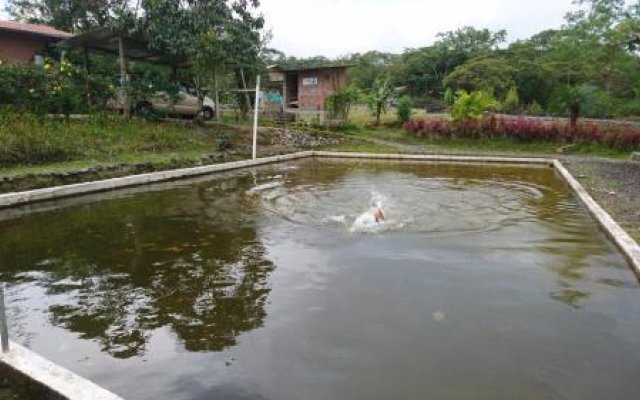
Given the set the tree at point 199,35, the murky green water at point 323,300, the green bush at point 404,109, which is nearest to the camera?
the murky green water at point 323,300

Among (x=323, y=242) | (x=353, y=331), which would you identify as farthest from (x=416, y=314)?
(x=323, y=242)

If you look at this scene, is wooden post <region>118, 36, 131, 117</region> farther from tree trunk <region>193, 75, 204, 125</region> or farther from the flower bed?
the flower bed

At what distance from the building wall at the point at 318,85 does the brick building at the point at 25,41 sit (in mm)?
12743

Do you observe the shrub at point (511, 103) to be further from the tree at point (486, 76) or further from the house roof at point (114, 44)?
the house roof at point (114, 44)

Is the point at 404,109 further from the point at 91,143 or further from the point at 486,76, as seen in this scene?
the point at 91,143

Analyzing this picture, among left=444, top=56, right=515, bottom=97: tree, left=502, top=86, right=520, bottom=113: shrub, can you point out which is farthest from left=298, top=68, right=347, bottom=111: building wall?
left=502, top=86, right=520, bottom=113: shrub

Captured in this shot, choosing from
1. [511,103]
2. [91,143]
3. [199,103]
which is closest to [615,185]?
[91,143]

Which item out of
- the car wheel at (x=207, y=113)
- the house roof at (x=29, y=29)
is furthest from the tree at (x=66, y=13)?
the car wheel at (x=207, y=113)

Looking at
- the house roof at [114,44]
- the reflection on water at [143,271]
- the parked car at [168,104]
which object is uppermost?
the house roof at [114,44]

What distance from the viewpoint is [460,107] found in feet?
80.2

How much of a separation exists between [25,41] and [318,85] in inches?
577

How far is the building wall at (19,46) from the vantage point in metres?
23.4

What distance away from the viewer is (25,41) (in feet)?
78.7

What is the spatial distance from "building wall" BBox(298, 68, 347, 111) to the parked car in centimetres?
872
